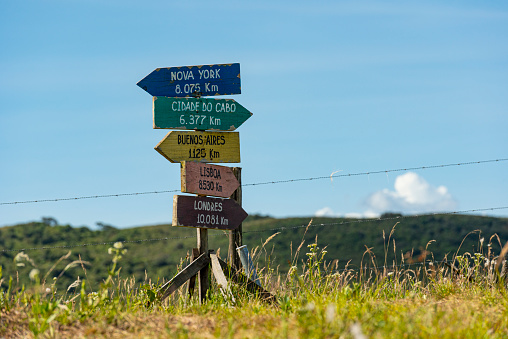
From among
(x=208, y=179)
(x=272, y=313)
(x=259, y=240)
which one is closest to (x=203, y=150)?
(x=208, y=179)

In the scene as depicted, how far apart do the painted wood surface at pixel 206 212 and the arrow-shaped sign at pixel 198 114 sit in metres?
0.92

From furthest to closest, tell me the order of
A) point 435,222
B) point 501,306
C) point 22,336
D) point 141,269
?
point 435,222
point 141,269
point 501,306
point 22,336

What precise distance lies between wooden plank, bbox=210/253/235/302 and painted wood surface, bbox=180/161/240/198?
81 centimetres

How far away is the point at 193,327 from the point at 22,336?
1.40m

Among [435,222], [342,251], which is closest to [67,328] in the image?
[342,251]

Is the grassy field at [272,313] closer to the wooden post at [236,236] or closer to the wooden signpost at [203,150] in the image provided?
the wooden signpost at [203,150]

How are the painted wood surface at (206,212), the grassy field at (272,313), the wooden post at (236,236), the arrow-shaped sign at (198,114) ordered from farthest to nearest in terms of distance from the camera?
the wooden post at (236,236) < the arrow-shaped sign at (198,114) < the painted wood surface at (206,212) < the grassy field at (272,313)

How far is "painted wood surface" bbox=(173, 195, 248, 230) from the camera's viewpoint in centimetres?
670

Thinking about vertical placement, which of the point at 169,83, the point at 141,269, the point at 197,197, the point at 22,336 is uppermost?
the point at 169,83

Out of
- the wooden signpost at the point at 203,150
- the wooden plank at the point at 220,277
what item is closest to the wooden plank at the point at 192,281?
the wooden signpost at the point at 203,150

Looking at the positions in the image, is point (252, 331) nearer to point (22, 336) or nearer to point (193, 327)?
point (193, 327)

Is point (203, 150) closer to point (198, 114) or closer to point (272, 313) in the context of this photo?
point (198, 114)

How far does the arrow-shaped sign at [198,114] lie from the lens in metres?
6.83

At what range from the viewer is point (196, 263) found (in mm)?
6879
